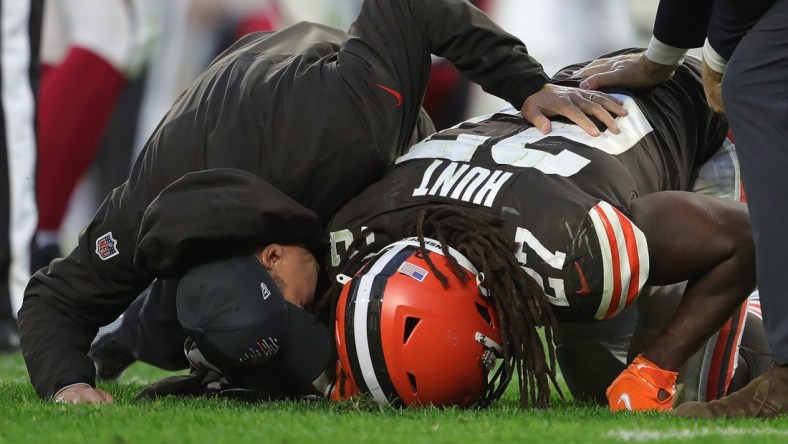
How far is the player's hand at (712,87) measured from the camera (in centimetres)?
379

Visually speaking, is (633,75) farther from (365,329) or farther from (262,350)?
(262,350)

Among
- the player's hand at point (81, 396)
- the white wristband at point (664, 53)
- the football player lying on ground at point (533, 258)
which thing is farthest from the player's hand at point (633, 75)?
the player's hand at point (81, 396)

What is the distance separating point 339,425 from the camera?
122 inches

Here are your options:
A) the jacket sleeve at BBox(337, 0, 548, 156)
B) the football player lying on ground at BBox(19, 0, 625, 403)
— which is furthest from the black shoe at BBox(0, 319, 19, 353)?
the jacket sleeve at BBox(337, 0, 548, 156)

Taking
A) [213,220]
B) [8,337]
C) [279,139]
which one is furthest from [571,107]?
[8,337]

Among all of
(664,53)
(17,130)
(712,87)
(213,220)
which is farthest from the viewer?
(17,130)

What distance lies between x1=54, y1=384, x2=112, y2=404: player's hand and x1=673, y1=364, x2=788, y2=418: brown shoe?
1664mm

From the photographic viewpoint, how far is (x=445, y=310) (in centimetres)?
335

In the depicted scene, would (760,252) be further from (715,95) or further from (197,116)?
(197,116)

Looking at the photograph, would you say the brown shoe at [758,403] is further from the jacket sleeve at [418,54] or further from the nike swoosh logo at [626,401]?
the jacket sleeve at [418,54]

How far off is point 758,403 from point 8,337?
4.04m

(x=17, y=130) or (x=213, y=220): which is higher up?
(x=213, y=220)

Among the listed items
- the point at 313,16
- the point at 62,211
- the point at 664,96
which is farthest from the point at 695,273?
the point at 62,211

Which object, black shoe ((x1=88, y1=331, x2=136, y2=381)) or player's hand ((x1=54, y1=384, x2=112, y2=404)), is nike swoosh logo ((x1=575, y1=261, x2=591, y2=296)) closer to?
player's hand ((x1=54, y1=384, x2=112, y2=404))
